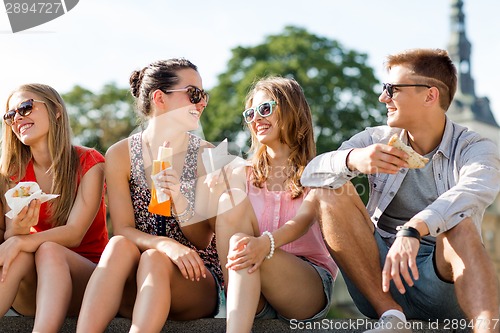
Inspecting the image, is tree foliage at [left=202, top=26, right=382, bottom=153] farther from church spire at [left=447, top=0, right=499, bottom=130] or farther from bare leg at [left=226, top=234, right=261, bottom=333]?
church spire at [left=447, top=0, right=499, bottom=130]

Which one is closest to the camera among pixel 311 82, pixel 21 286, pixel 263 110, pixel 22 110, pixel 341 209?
pixel 341 209

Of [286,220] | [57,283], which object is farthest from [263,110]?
[57,283]

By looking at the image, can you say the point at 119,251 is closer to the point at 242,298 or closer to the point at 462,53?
the point at 242,298

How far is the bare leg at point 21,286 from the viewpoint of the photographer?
3936 millimetres

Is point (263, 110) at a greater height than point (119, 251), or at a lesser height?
greater

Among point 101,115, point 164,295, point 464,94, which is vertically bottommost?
point 464,94

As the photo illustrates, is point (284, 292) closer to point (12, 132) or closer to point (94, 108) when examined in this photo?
point (12, 132)

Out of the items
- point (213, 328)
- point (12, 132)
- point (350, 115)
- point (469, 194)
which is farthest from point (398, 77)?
point (350, 115)

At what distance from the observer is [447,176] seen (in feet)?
13.8

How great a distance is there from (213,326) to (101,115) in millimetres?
28331

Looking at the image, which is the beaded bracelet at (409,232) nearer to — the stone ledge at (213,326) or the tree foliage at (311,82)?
the stone ledge at (213,326)

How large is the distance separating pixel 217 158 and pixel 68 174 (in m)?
0.94

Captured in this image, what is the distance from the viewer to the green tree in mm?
29219

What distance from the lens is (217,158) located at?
4699mm
